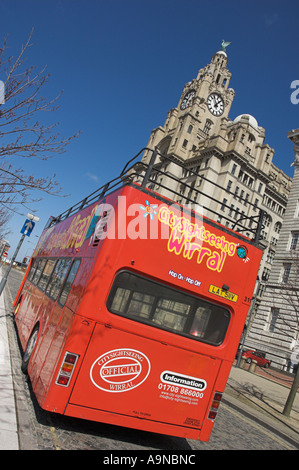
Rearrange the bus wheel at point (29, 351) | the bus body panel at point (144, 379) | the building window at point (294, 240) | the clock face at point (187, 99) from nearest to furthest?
1. the bus body panel at point (144, 379)
2. the bus wheel at point (29, 351)
3. the building window at point (294, 240)
4. the clock face at point (187, 99)

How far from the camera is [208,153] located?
198ft

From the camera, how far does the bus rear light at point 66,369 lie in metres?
4.45

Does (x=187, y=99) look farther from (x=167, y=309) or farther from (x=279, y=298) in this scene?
(x=167, y=309)

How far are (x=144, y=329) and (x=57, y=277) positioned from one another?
281 centimetres

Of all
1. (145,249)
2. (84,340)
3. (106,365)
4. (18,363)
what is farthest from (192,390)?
(18,363)

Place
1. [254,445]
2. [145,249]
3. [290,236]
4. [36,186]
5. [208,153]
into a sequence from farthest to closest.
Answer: [208,153]
[290,236]
[36,186]
[254,445]
[145,249]

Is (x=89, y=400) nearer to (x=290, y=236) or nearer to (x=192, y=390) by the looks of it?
(x=192, y=390)

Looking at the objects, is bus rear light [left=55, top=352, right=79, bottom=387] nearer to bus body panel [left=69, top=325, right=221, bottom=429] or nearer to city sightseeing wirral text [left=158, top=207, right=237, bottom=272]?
bus body panel [left=69, top=325, right=221, bottom=429]

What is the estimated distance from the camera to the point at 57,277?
22.8 ft

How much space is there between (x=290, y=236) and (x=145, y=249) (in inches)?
1313

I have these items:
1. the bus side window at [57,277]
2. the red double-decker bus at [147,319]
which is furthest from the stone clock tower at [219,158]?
the red double-decker bus at [147,319]

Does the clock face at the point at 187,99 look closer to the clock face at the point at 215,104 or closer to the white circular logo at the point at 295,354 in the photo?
the clock face at the point at 215,104

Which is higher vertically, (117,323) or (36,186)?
(36,186)

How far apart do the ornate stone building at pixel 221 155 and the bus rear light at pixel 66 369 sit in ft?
155
